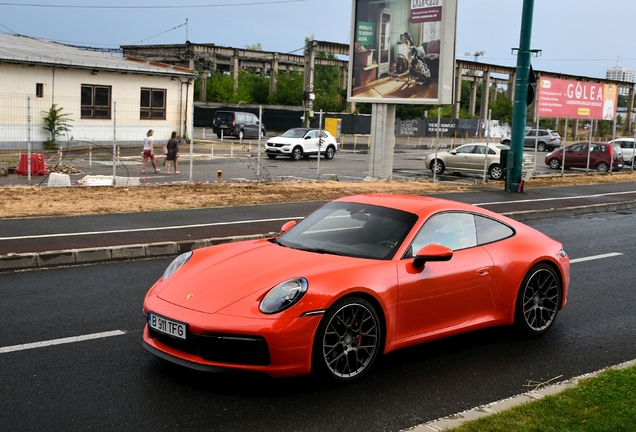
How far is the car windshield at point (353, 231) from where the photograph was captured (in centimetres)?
630

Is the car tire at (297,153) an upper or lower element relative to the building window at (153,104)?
lower

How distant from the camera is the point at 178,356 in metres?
5.49

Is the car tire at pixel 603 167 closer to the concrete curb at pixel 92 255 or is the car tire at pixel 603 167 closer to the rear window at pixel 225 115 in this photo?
the rear window at pixel 225 115

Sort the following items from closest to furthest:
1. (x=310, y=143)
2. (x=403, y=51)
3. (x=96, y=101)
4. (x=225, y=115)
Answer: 1. (x=403, y=51)
2. (x=310, y=143)
3. (x=96, y=101)
4. (x=225, y=115)

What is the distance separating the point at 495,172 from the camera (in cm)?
2934

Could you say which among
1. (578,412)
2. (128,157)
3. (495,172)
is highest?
(495,172)

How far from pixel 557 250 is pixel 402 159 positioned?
33.2 metres

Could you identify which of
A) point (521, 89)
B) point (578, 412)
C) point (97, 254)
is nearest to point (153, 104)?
point (521, 89)

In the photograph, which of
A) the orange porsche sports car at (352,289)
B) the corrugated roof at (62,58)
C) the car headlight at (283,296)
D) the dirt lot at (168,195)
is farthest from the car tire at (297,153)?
the car headlight at (283,296)

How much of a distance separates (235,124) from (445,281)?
43643 mm

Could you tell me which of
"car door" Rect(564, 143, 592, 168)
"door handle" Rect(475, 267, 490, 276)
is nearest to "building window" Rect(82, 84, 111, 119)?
"car door" Rect(564, 143, 592, 168)

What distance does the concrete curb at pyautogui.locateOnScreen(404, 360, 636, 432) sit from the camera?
4.75 meters

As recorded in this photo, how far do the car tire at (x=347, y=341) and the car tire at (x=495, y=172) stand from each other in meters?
24.3

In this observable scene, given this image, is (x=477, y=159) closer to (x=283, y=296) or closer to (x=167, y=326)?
(x=283, y=296)
